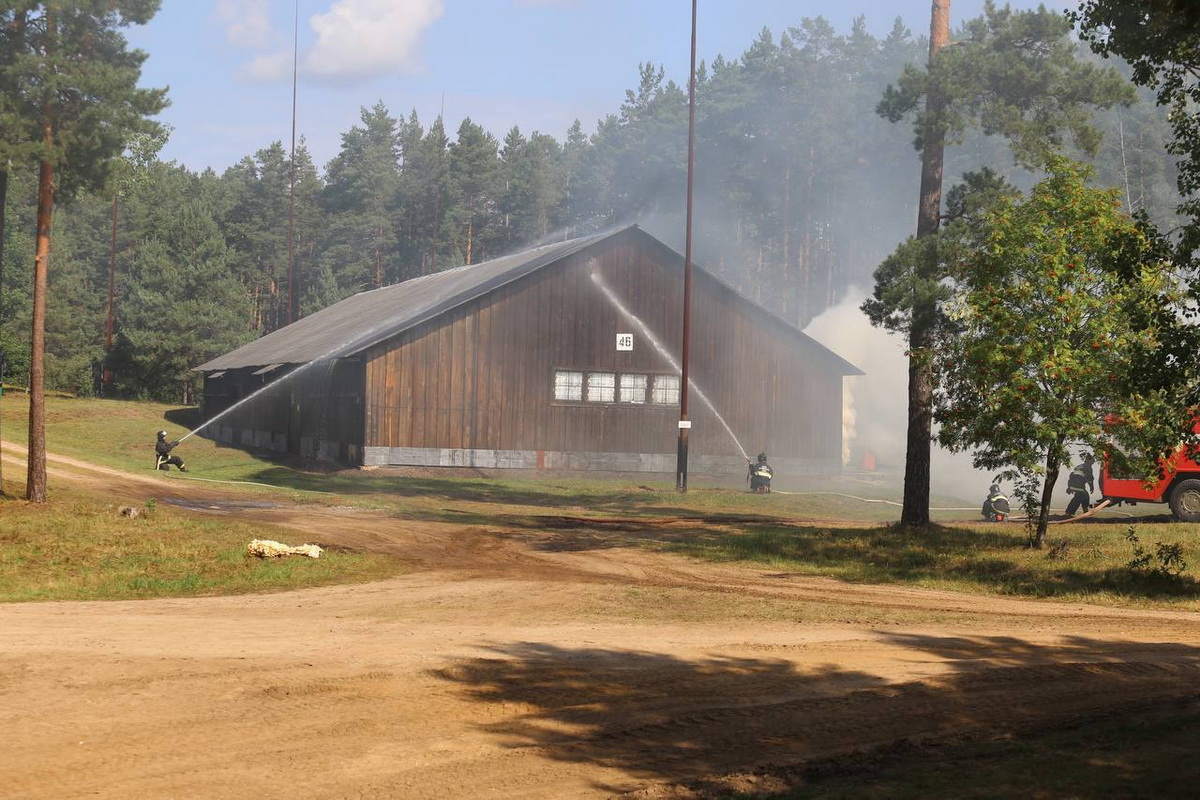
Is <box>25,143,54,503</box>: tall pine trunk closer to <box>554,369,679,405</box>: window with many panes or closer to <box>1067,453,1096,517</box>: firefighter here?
<box>554,369,679,405</box>: window with many panes

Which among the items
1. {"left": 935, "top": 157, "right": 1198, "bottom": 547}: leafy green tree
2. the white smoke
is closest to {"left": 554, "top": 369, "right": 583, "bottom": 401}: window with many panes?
the white smoke

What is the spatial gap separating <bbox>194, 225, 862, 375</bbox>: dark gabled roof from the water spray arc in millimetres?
1702

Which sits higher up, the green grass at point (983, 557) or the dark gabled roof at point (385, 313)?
the dark gabled roof at point (385, 313)

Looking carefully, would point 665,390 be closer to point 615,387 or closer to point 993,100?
point 615,387

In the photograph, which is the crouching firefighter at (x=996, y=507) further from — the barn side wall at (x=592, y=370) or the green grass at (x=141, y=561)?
the green grass at (x=141, y=561)

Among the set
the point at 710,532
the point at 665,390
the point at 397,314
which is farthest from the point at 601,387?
the point at 710,532

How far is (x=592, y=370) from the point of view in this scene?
4447 cm

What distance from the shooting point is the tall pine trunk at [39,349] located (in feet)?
76.9

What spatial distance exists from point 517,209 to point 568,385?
71864 millimetres

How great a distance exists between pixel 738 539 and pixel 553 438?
20122 mm

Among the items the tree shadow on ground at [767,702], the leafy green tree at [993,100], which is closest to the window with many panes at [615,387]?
the leafy green tree at [993,100]

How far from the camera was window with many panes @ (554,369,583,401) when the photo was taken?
44.1 metres

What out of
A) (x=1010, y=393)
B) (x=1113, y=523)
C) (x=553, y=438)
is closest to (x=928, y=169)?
(x=1010, y=393)

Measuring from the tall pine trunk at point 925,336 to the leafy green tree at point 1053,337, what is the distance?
2.78m
